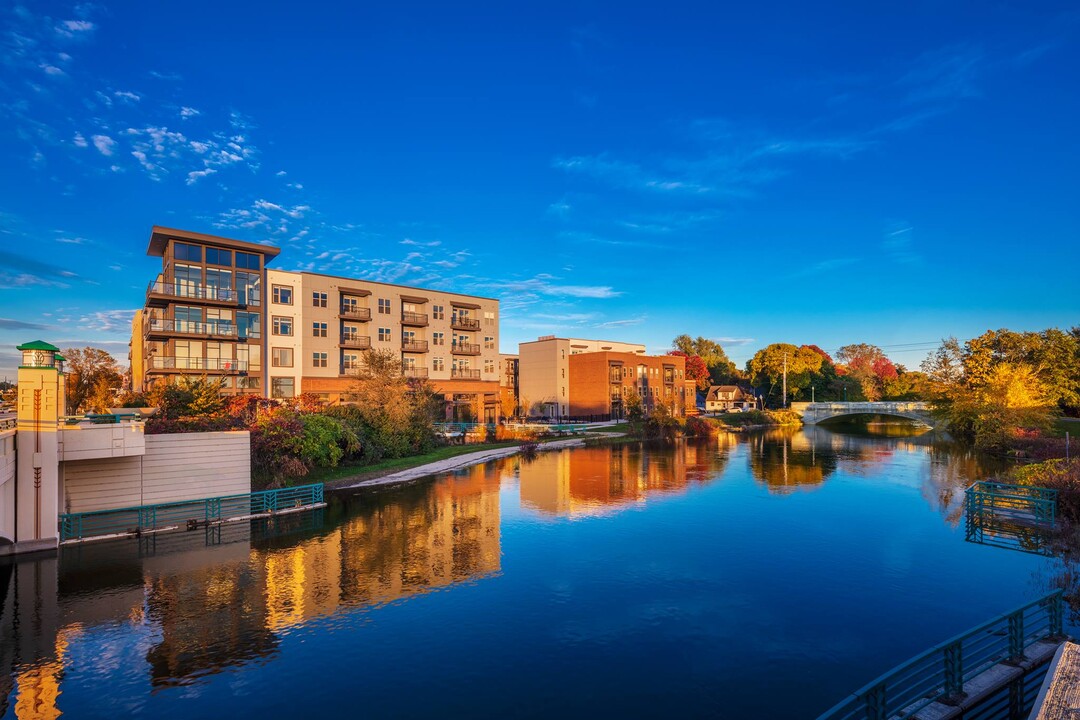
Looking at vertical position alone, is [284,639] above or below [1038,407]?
below

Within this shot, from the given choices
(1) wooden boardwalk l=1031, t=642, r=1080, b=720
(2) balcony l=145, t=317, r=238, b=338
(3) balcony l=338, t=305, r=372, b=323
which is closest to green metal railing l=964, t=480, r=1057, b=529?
(1) wooden boardwalk l=1031, t=642, r=1080, b=720

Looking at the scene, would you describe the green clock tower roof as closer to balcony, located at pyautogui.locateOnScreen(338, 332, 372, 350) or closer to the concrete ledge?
the concrete ledge

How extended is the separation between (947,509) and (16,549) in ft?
117

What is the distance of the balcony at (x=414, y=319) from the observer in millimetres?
57969

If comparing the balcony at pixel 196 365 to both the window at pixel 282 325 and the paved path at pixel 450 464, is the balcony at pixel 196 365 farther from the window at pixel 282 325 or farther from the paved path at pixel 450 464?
the paved path at pixel 450 464

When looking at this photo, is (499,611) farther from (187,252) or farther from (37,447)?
(187,252)

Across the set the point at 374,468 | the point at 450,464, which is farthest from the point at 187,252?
the point at 450,464

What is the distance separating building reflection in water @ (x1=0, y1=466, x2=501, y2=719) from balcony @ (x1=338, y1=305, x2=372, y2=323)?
33.2 metres

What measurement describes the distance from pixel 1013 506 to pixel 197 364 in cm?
5162

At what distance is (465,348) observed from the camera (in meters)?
62.3

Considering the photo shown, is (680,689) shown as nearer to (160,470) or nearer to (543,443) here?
(160,470)

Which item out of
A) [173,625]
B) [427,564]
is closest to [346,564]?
[427,564]

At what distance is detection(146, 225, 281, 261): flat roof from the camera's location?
42.2 m

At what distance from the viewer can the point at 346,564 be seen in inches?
666
